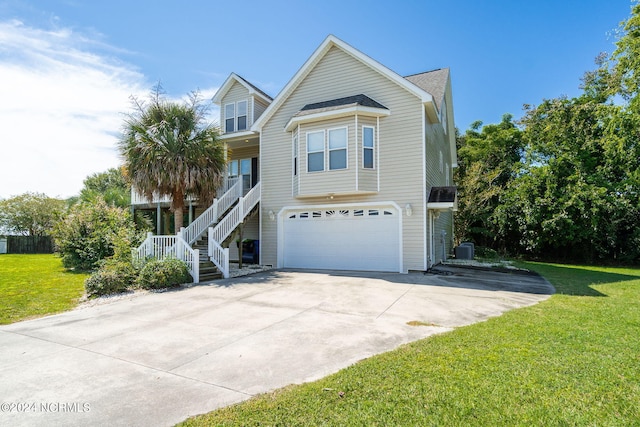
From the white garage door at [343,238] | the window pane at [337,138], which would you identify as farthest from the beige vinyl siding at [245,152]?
the window pane at [337,138]

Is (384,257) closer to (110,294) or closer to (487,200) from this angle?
(110,294)

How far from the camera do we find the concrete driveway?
3.43 meters

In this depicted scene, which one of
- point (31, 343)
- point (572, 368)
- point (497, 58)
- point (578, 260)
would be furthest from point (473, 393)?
point (578, 260)

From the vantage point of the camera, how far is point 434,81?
16906 millimetres

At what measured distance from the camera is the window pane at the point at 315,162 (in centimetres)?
1320

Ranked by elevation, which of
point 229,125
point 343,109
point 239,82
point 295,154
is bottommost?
point 295,154

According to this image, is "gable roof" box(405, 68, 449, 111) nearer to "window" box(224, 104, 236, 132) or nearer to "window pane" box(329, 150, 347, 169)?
"window pane" box(329, 150, 347, 169)

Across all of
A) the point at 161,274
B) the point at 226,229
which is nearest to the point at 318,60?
the point at 226,229

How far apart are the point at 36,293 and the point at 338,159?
409 inches

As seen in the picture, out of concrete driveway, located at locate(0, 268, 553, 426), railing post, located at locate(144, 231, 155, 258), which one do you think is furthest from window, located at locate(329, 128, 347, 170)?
railing post, located at locate(144, 231, 155, 258)

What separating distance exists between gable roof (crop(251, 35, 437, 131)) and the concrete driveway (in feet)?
23.5

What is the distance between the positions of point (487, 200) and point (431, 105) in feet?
40.5

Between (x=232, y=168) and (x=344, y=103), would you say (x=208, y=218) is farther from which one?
(x=344, y=103)

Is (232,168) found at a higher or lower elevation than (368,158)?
higher
